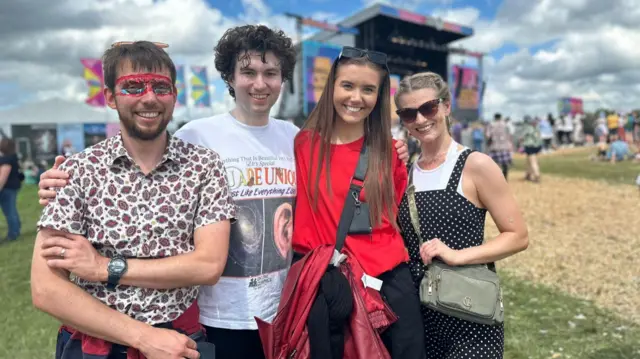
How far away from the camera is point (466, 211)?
7.57ft

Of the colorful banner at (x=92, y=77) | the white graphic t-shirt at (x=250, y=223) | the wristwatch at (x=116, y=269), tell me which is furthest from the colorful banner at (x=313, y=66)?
the wristwatch at (x=116, y=269)

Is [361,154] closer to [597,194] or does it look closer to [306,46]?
[597,194]

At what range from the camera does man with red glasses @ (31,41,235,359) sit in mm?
1645

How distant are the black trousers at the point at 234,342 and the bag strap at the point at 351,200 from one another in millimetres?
654

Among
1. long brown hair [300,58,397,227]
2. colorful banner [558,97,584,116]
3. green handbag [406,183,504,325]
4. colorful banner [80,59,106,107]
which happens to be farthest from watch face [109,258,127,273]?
colorful banner [558,97,584,116]

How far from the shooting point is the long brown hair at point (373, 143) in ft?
7.23

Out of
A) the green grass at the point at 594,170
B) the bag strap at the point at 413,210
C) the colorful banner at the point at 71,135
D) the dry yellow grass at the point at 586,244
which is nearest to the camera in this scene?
the bag strap at the point at 413,210

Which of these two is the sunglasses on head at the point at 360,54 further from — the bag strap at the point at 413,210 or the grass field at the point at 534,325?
the grass field at the point at 534,325

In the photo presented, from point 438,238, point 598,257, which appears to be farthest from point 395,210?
point 598,257

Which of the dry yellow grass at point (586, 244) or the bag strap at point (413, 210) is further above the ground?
the bag strap at point (413, 210)

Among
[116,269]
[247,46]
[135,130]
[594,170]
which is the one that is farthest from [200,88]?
[116,269]

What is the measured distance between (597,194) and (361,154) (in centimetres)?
1161

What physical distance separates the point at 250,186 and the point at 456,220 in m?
1.08

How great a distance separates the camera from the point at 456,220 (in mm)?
2305
